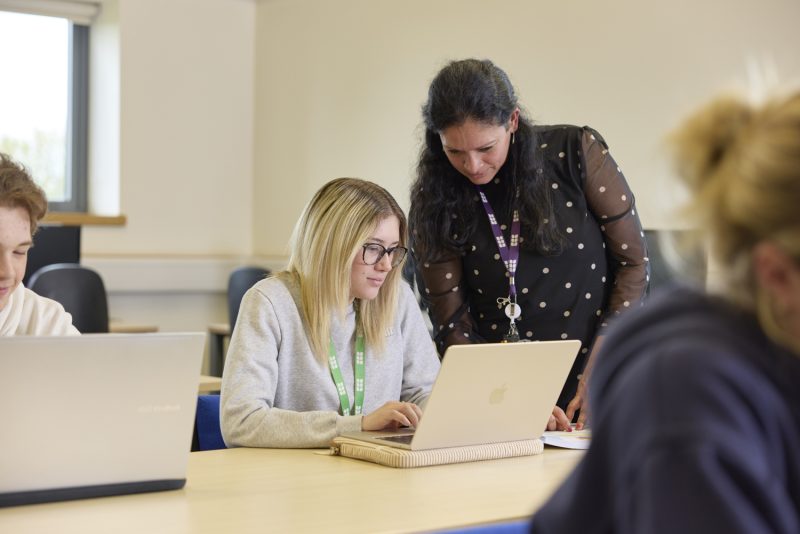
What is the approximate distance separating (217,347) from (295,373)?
316 cm

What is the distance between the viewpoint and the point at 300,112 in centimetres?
558

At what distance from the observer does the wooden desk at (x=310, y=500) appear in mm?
1454

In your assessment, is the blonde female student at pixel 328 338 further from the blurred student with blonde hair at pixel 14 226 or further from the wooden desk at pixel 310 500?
the blurred student with blonde hair at pixel 14 226

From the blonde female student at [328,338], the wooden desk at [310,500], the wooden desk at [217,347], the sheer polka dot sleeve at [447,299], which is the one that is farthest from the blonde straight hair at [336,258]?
the wooden desk at [217,347]

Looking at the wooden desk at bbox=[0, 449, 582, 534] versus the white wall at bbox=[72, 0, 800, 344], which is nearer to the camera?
the wooden desk at bbox=[0, 449, 582, 534]

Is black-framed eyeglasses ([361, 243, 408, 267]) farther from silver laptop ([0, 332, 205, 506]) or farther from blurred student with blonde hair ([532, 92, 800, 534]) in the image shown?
blurred student with blonde hair ([532, 92, 800, 534])

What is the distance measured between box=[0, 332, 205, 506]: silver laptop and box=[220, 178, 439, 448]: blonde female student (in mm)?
487

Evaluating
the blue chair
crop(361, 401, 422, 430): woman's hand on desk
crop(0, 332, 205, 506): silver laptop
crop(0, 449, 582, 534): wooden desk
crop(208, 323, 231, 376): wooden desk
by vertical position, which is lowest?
crop(208, 323, 231, 376): wooden desk

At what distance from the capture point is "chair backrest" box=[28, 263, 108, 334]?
385 centimetres

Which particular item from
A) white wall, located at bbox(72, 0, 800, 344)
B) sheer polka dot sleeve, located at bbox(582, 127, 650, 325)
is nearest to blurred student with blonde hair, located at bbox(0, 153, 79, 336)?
sheer polka dot sleeve, located at bbox(582, 127, 650, 325)

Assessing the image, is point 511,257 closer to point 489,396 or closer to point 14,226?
point 489,396

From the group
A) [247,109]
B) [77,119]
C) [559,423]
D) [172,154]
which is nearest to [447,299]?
[559,423]

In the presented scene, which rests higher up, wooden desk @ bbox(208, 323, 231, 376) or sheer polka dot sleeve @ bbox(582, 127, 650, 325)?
sheer polka dot sleeve @ bbox(582, 127, 650, 325)

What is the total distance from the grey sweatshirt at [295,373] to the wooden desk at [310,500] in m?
0.10
